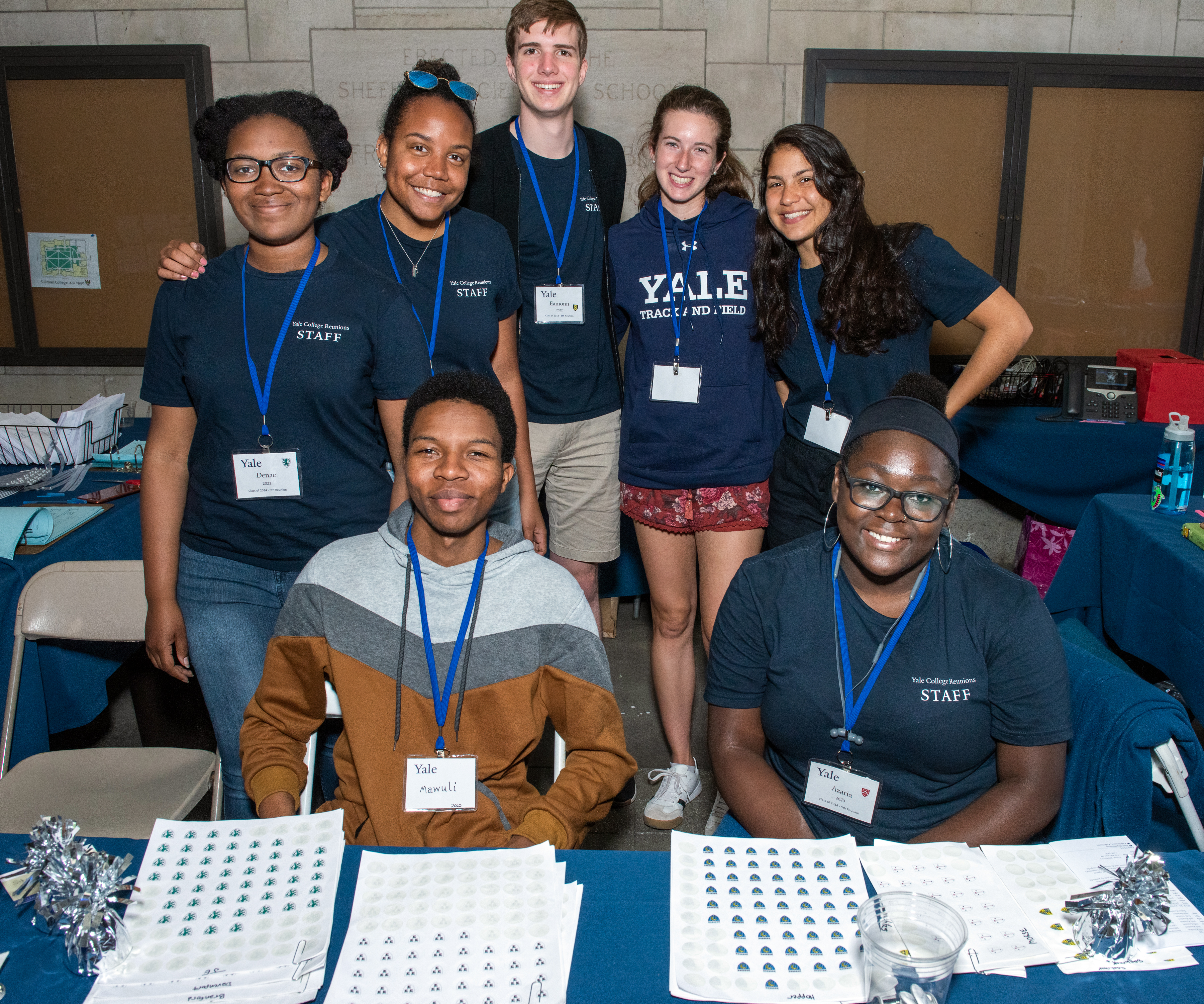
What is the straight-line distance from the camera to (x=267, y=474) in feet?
6.11

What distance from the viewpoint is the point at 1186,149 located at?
461cm

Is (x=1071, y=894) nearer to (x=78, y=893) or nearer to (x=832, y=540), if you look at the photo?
(x=832, y=540)

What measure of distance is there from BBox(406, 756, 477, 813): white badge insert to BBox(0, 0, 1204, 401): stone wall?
11.5 feet

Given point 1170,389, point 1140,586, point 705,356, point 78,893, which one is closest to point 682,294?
point 705,356

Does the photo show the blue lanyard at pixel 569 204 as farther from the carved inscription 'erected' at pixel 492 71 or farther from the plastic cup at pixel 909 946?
the plastic cup at pixel 909 946

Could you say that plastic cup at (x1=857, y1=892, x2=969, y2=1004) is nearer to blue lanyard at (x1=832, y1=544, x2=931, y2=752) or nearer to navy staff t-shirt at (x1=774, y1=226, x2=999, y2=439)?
blue lanyard at (x1=832, y1=544, x2=931, y2=752)

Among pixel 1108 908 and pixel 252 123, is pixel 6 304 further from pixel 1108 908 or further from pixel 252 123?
pixel 1108 908

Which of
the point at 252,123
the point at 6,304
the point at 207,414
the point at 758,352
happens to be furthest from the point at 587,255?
the point at 6,304

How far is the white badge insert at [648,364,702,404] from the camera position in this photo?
2422 millimetres

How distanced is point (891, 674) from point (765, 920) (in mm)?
530

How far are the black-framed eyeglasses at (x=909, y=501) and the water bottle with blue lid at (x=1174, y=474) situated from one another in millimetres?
1795

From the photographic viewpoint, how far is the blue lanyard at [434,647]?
1.53 metres

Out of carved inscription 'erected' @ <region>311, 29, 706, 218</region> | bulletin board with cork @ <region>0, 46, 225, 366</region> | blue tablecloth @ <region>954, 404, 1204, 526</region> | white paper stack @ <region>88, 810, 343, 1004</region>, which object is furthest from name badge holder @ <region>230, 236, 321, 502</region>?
bulletin board with cork @ <region>0, 46, 225, 366</region>

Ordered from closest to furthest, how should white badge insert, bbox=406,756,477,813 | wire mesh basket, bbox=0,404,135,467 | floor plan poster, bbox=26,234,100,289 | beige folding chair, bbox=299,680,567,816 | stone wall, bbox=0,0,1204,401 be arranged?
white badge insert, bbox=406,756,477,813 < beige folding chair, bbox=299,680,567,816 < wire mesh basket, bbox=0,404,135,467 < stone wall, bbox=0,0,1204,401 < floor plan poster, bbox=26,234,100,289
